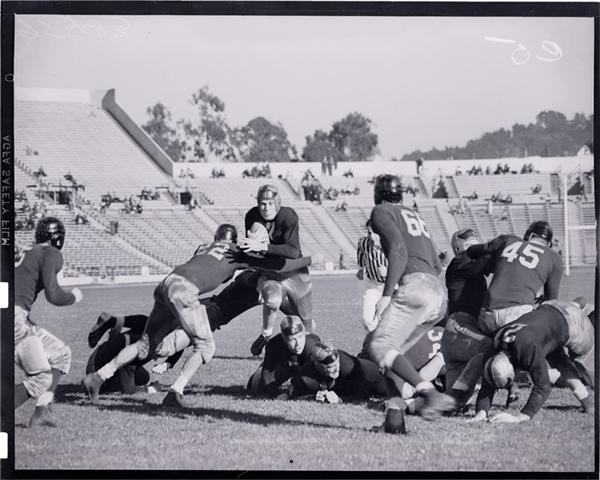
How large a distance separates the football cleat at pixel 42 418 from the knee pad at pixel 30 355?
0.25m

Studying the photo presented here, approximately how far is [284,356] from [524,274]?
1.93m

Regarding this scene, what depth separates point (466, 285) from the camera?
7.18 meters

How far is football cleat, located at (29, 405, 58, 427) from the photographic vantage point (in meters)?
6.42

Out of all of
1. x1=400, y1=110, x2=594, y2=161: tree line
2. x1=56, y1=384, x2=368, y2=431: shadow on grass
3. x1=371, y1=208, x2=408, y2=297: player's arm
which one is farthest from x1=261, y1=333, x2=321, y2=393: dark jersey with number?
x1=400, y1=110, x2=594, y2=161: tree line

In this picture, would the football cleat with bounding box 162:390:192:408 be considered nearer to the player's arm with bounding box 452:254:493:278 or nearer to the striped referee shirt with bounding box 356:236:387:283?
the striped referee shirt with bounding box 356:236:387:283

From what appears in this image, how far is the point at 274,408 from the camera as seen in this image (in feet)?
23.0

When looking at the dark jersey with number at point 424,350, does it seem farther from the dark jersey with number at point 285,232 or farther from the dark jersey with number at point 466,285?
the dark jersey with number at point 285,232

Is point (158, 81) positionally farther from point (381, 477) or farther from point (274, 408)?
point (381, 477)

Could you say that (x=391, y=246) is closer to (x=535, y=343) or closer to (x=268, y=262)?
(x=535, y=343)

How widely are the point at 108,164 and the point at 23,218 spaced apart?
855cm

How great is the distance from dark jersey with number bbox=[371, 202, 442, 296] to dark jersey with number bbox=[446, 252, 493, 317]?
72 cm

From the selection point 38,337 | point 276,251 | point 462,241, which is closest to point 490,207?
point 462,241

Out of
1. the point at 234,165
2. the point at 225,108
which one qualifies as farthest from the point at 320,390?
the point at 234,165

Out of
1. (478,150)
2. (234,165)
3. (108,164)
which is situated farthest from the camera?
(108,164)
